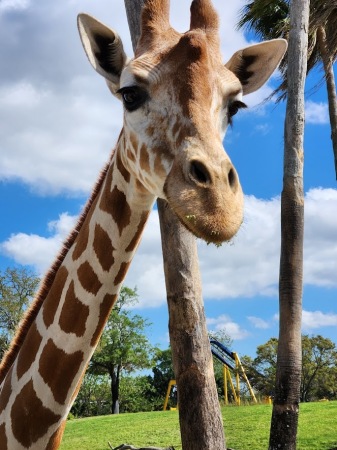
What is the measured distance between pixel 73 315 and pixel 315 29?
1125cm

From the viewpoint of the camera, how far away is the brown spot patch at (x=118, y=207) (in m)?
3.13

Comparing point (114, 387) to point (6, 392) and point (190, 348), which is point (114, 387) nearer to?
point (190, 348)

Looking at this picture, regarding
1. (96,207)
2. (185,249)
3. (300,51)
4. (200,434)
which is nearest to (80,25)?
(96,207)

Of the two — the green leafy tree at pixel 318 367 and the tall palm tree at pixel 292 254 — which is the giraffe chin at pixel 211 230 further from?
the green leafy tree at pixel 318 367

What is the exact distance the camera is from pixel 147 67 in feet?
9.44

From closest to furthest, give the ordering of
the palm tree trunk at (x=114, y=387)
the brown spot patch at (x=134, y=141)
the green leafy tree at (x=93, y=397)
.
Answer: the brown spot patch at (x=134, y=141) < the palm tree trunk at (x=114, y=387) < the green leafy tree at (x=93, y=397)

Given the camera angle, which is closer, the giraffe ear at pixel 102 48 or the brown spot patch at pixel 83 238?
the giraffe ear at pixel 102 48

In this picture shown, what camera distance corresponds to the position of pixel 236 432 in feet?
35.0

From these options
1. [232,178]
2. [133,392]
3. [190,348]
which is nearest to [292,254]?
[190,348]

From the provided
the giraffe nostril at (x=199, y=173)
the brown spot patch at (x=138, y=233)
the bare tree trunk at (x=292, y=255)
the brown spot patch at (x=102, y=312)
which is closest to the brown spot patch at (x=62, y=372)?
the brown spot patch at (x=102, y=312)

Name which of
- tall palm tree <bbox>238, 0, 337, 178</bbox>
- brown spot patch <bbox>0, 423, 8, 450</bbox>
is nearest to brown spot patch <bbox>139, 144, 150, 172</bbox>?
brown spot patch <bbox>0, 423, 8, 450</bbox>

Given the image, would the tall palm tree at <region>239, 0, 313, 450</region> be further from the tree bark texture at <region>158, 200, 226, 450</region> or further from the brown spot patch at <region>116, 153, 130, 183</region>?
the brown spot patch at <region>116, 153, 130, 183</region>

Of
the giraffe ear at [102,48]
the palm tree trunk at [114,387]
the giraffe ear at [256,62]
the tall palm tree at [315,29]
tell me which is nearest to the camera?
the giraffe ear at [102,48]

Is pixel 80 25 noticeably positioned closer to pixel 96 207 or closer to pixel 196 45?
pixel 196 45
